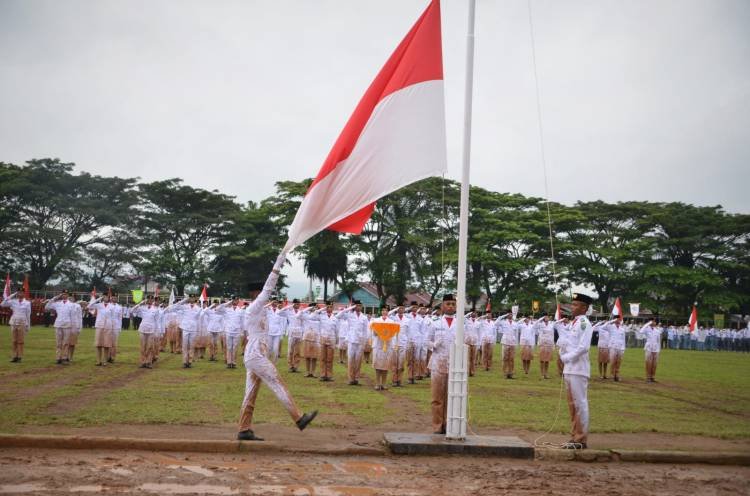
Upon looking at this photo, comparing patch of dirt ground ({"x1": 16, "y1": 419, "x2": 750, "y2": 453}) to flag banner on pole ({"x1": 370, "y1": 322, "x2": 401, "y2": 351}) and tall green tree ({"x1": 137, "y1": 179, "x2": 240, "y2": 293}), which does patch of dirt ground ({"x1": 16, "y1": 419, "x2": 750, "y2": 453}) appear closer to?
flag banner on pole ({"x1": 370, "y1": 322, "x2": 401, "y2": 351})

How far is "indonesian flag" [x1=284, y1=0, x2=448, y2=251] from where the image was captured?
9.16 m

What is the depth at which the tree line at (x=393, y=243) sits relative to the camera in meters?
51.2

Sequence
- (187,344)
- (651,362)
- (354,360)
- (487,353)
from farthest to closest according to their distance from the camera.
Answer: (487,353)
(651,362)
(187,344)
(354,360)

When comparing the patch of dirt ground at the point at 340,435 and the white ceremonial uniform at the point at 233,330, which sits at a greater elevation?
the white ceremonial uniform at the point at 233,330

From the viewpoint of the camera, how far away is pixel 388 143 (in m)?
9.21

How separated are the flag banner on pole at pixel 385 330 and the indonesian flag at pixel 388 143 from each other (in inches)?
317

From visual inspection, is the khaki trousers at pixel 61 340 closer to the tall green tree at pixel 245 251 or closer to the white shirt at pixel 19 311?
the white shirt at pixel 19 311

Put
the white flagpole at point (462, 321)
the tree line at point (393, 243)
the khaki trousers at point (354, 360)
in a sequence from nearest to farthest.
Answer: the white flagpole at point (462, 321)
the khaki trousers at point (354, 360)
the tree line at point (393, 243)

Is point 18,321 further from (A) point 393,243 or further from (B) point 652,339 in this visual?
(A) point 393,243

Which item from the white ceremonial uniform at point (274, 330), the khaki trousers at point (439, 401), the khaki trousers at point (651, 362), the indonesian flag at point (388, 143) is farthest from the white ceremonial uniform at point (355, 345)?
the khaki trousers at point (651, 362)

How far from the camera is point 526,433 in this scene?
10867mm

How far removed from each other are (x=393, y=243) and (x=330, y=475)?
44.0 metres

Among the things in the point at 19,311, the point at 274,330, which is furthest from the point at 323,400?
the point at 19,311

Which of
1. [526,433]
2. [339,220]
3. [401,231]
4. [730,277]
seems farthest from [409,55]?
[730,277]
